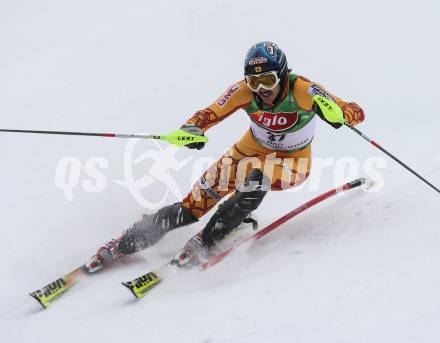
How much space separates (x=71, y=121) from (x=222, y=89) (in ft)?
8.18

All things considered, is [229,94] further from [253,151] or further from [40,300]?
[40,300]

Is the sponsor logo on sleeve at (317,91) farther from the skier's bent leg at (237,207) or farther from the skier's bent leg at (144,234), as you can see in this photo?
the skier's bent leg at (144,234)

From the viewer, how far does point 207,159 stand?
7469mm

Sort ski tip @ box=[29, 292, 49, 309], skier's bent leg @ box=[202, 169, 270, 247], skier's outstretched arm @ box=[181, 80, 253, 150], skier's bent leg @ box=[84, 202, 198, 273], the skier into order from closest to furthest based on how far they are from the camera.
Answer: ski tip @ box=[29, 292, 49, 309] → the skier → skier's bent leg @ box=[202, 169, 270, 247] → skier's outstretched arm @ box=[181, 80, 253, 150] → skier's bent leg @ box=[84, 202, 198, 273]

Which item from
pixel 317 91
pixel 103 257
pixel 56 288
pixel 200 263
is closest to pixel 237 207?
pixel 200 263

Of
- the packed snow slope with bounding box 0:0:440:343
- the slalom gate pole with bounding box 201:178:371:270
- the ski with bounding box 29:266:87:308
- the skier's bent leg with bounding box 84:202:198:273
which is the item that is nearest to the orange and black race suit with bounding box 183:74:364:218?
the skier's bent leg with bounding box 84:202:198:273

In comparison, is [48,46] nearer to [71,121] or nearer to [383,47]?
[71,121]

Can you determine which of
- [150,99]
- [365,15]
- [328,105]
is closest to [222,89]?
[150,99]

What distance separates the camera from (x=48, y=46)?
35.8 feet

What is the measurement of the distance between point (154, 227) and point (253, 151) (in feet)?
3.72

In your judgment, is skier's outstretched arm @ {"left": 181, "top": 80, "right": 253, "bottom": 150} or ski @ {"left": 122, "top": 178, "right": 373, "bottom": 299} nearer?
ski @ {"left": 122, "top": 178, "right": 373, "bottom": 299}

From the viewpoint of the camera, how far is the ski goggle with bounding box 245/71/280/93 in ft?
14.7

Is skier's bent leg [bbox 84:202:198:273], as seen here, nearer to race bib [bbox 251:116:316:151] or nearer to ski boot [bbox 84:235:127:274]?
ski boot [bbox 84:235:127:274]

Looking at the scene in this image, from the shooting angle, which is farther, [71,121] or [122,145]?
[71,121]
